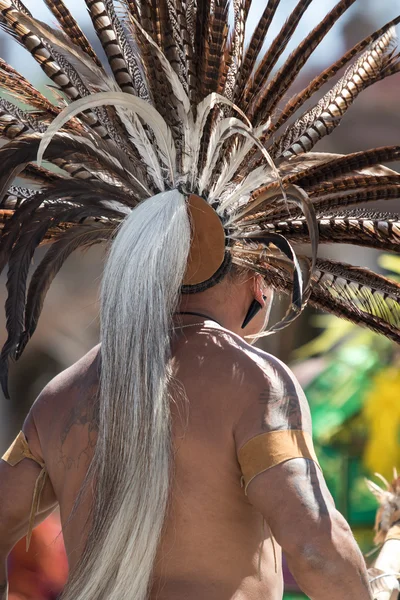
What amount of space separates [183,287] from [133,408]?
1.00ft

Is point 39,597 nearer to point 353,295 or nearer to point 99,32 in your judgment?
point 353,295

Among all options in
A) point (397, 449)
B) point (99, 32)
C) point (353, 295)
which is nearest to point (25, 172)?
point (99, 32)

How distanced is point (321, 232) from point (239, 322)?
27 cm

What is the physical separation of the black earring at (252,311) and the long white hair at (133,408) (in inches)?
9.7

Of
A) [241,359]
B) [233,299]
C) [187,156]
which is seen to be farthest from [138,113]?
[241,359]

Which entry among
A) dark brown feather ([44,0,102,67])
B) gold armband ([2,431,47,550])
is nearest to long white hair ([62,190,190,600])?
gold armband ([2,431,47,550])

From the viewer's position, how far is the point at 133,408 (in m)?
1.50

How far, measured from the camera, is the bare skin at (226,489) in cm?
136

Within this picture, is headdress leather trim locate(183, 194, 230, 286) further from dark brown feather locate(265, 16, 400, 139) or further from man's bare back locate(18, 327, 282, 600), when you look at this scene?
dark brown feather locate(265, 16, 400, 139)

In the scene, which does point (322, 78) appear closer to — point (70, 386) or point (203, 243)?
point (203, 243)

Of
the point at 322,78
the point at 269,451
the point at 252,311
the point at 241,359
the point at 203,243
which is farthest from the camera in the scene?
the point at 322,78

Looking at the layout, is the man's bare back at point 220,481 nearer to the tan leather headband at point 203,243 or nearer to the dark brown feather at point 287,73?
the tan leather headband at point 203,243

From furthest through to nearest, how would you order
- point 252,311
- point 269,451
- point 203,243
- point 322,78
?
point 322,78, point 252,311, point 203,243, point 269,451

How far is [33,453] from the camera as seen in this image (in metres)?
1.74
